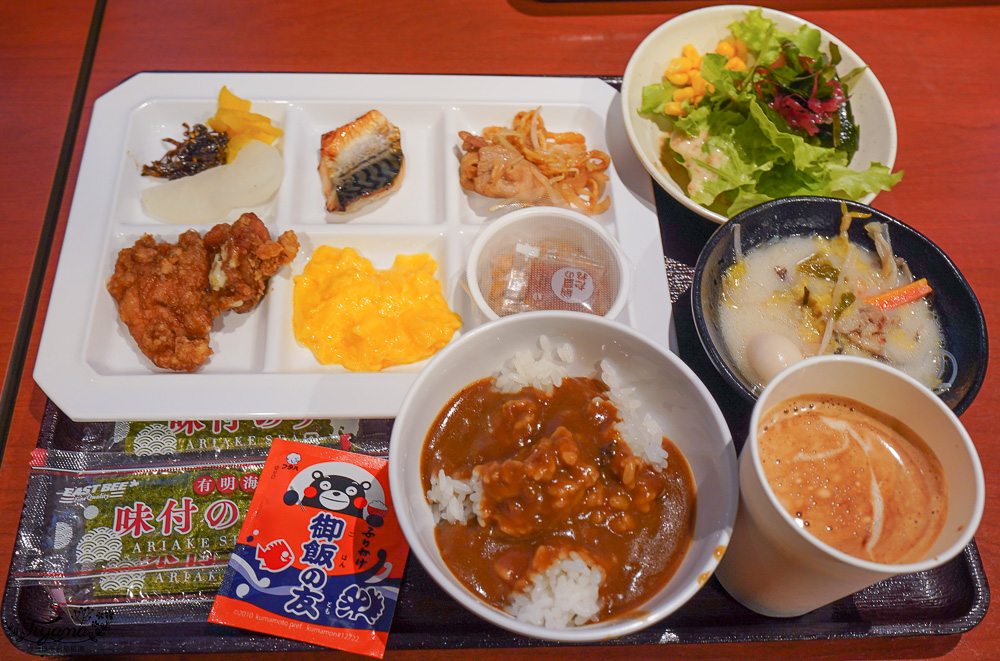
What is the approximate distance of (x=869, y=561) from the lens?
118cm

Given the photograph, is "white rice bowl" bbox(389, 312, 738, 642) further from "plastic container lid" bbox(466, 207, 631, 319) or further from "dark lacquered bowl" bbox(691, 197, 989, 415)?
"plastic container lid" bbox(466, 207, 631, 319)

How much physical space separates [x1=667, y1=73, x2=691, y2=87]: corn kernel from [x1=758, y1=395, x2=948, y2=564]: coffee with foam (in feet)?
4.96

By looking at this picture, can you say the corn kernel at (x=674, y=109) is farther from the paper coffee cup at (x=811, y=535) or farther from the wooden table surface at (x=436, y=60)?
the paper coffee cup at (x=811, y=535)

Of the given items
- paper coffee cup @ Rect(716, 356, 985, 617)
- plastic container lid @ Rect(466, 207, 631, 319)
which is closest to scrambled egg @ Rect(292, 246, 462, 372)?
plastic container lid @ Rect(466, 207, 631, 319)

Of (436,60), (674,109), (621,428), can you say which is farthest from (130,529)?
(674,109)

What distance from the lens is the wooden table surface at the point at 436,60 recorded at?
7.36 feet

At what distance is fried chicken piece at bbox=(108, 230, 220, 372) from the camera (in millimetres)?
1915

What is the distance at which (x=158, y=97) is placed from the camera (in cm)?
235

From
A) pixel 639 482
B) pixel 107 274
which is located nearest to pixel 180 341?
pixel 107 274

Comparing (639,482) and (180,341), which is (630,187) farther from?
(180,341)

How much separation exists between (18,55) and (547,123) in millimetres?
2183

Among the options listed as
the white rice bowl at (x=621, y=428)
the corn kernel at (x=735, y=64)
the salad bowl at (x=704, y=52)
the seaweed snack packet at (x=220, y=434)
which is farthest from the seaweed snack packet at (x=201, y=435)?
the corn kernel at (x=735, y=64)

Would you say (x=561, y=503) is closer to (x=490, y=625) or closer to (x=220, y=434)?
(x=490, y=625)

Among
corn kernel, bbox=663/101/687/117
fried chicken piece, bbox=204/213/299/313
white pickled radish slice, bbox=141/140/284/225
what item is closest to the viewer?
fried chicken piece, bbox=204/213/299/313
